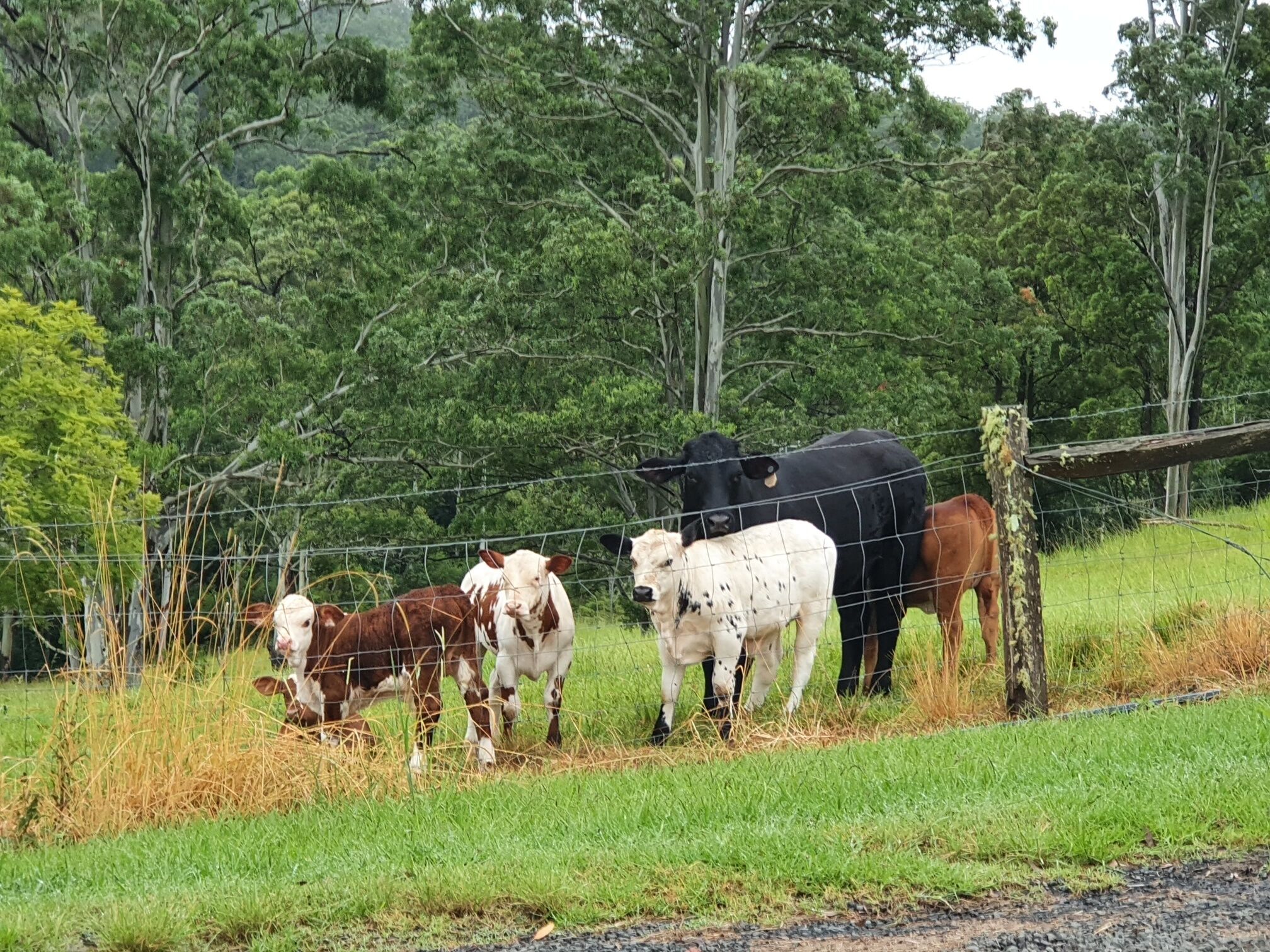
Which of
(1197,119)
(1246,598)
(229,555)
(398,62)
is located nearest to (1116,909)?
(229,555)

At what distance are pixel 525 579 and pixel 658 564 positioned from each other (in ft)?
2.83

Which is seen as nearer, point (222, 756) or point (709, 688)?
point (222, 756)

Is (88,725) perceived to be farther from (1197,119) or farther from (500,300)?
(1197,119)

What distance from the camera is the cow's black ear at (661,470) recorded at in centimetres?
1045

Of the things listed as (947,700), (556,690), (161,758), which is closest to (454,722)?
(556,690)

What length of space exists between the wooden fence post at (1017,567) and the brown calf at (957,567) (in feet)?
6.81

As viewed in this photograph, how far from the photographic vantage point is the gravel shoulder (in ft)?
15.4

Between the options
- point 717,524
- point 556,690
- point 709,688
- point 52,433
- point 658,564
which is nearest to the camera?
point 658,564

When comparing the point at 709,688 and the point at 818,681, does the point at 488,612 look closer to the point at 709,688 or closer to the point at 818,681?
the point at 709,688

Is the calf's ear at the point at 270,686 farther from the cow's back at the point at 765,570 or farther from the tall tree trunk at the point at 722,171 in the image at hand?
the tall tree trunk at the point at 722,171

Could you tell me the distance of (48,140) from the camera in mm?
28234

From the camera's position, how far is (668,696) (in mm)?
9414

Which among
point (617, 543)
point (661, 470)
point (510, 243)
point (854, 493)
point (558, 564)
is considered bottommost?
point (558, 564)

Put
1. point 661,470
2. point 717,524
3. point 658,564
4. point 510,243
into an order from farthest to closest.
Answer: point 510,243 → point 661,470 → point 717,524 → point 658,564
